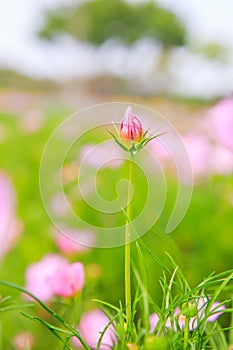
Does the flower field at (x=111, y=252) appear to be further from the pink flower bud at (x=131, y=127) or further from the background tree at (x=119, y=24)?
the background tree at (x=119, y=24)

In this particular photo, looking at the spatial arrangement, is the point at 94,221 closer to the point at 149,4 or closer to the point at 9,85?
the point at 9,85

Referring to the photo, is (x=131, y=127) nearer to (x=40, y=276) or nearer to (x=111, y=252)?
(x=40, y=276)

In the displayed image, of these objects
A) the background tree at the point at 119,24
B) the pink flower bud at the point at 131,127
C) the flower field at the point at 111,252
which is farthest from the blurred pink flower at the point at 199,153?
the background tree at the point at 119,24

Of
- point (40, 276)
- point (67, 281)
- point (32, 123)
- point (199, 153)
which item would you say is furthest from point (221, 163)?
point (32, 123)

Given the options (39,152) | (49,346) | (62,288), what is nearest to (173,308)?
(62,288)

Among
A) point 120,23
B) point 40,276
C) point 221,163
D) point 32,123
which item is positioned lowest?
point 40,276

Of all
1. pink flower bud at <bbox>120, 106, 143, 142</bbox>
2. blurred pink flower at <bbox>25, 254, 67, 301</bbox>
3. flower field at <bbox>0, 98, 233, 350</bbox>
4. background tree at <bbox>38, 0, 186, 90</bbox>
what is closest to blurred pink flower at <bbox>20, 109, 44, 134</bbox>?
flower field at <bbox>0, 98, 233, 350</bbox>
